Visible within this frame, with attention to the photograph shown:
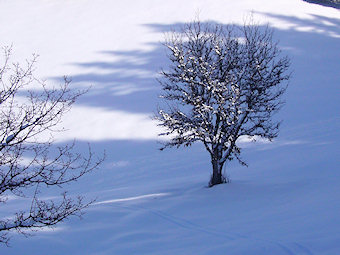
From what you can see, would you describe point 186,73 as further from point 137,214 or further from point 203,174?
point 203,174

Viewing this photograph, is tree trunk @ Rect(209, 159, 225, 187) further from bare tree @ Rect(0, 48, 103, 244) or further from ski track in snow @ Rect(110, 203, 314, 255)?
bare tree @ Rect(0, 48, 103, 244)

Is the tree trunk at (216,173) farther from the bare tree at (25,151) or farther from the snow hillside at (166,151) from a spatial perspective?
the bare tree at (25,151)

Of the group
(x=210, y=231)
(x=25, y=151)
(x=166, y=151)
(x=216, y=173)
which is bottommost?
(x=210, y=231)

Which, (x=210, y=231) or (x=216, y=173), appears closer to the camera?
(x=210, y=231)

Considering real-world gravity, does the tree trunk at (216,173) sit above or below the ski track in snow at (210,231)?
above

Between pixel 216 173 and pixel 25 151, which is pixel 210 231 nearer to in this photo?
pixel 216 173

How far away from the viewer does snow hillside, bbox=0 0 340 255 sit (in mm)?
9203

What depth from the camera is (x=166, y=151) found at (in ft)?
82.8

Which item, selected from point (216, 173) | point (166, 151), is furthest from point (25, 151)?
point (166, 151)

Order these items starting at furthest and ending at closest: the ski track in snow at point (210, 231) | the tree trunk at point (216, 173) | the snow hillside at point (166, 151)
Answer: the tree trunk at point (216, 173) < the snow hillside at point (166, 151) < the ski track in snow at point (210, 231)

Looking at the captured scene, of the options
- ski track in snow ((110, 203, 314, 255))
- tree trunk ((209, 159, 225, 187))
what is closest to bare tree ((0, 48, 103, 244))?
ski track in snow ((110, 203, 314, 255))

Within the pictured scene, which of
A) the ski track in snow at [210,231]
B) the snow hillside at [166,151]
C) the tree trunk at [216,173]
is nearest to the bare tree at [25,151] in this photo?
the snow hillside at [166,151]

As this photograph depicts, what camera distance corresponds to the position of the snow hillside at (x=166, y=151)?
920 cm

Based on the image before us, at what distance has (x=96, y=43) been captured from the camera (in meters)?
42.1
